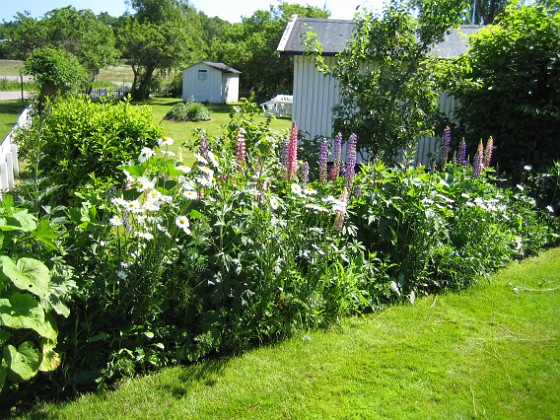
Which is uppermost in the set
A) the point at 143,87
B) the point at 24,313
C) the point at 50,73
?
the point at 143,87

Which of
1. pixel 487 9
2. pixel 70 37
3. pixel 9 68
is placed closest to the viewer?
pixel 70 37

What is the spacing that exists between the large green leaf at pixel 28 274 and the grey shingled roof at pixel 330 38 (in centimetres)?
721

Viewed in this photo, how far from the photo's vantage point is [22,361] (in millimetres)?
2643

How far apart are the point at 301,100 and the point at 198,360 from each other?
7.19 m

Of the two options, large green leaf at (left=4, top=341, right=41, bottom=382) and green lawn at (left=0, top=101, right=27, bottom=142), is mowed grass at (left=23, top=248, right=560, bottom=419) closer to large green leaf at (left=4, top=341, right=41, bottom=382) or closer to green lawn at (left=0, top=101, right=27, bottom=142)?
large green leaf at (left=4, top=341, right=41, bottom=382)

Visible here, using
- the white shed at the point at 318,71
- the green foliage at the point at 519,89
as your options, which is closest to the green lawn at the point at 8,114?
the white shed at the point at 318,71

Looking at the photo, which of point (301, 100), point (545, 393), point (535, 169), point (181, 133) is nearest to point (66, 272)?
point (545, 393)

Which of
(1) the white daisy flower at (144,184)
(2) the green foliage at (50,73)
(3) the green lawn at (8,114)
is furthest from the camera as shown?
(3) the green lawn at (8,114)

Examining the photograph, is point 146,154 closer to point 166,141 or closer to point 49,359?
point 166,141

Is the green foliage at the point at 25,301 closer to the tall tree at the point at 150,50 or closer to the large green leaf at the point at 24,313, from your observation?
the large green leaf at the point at 24,313

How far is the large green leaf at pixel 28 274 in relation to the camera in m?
2.53

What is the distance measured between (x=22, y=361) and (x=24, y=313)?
10.4 inches

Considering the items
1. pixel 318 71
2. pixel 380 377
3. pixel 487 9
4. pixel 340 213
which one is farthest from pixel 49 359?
pixel 487 9

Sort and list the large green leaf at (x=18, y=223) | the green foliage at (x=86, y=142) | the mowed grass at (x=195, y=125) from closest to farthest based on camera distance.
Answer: the large green leaf at (x=18, y=223)
the green foliage at (x=86, y=142)
the mowed grass at (x=195, y=125)
